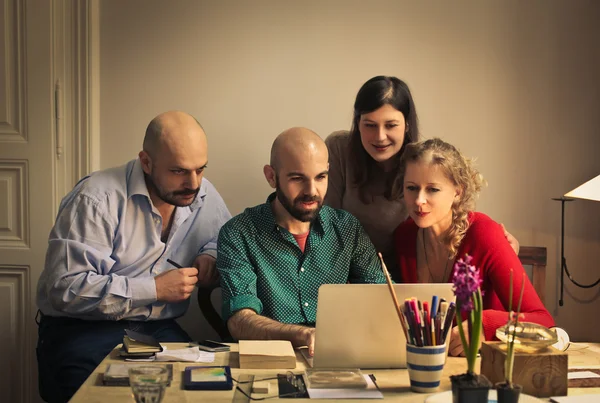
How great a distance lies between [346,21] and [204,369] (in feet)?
6.36

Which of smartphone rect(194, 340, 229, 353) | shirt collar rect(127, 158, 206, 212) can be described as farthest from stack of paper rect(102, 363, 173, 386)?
shirt collar rect(127, 158, 206, 212)

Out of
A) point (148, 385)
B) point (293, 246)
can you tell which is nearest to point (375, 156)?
point (293, 246)

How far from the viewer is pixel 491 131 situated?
325 cm

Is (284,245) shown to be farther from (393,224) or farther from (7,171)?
(7,171)

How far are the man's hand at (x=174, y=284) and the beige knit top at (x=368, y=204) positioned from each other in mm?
684

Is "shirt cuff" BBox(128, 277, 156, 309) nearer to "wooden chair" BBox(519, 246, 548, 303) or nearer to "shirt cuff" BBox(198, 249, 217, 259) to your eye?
"shirt cuff" BBox(198, 249, 217, 259)

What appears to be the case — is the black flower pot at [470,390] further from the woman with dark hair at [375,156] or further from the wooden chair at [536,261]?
the wooden chair at [536,261]

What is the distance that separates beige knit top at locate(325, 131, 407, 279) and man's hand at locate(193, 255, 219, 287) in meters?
0.55

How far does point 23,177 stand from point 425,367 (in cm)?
223

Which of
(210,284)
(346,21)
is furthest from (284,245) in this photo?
(346,21)

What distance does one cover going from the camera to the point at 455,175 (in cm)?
235

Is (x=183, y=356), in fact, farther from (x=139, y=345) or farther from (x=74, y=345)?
(x=74, y=345)

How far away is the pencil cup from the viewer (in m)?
1.64

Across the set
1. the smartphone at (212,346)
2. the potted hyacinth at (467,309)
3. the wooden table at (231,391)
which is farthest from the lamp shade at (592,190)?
the smartphone at (212,346)
